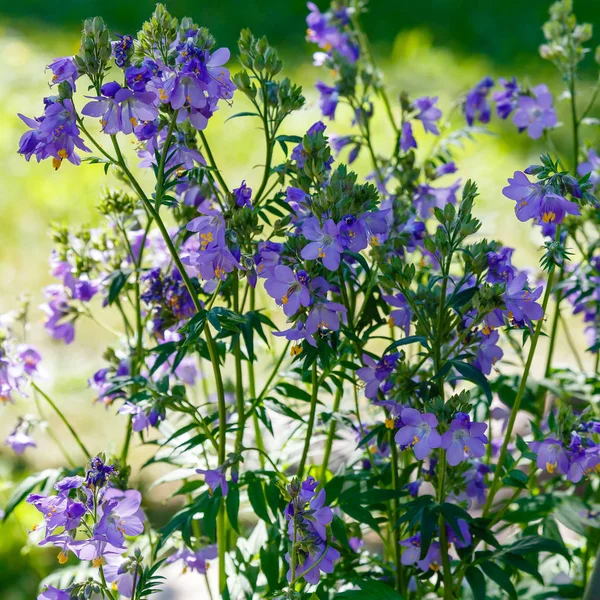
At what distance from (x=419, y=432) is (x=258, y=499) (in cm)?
40

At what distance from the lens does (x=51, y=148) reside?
1.43 metres

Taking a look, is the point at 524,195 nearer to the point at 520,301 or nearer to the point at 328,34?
the point at 520,301

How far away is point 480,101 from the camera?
2498mm

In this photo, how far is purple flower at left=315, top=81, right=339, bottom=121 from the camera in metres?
2.26

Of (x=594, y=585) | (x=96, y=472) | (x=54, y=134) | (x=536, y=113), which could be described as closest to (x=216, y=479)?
(x=96, y=472)

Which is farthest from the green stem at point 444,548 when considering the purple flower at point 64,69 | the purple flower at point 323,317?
the purple flower at point 64,69

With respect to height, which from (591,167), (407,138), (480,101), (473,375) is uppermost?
(480,101)

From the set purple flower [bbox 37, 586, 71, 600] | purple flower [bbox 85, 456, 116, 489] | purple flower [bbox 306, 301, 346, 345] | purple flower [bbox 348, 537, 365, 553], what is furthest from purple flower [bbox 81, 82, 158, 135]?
purple flower [bbox 348, 537, 365, 553]

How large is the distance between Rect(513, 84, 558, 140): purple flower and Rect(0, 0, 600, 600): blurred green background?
111 cm

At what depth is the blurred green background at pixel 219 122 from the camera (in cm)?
348

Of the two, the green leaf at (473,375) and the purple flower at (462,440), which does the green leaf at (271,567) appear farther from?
the green leaf at (473,375)

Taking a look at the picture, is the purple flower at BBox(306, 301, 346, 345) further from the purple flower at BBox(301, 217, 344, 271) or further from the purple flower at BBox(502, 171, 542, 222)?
the purple flower at BBox(502, 171, 542, 222)

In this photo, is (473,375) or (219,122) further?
(219,122)

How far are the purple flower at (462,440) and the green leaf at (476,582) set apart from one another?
359 millimetres
